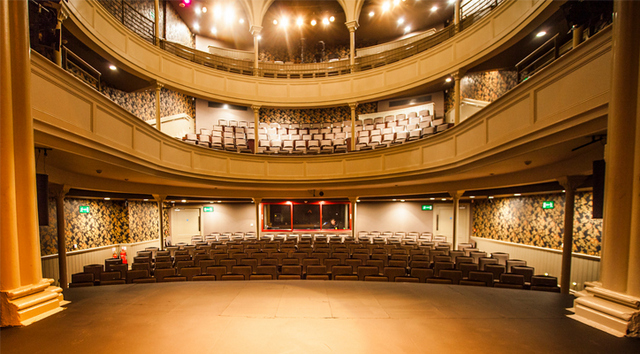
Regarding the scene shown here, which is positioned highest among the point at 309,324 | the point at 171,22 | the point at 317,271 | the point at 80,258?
the point at 171,22

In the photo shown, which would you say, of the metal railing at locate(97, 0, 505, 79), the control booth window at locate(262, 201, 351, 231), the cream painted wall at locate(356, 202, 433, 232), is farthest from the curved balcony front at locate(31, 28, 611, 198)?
the metal railing at locate(97, 0, 505, 79)

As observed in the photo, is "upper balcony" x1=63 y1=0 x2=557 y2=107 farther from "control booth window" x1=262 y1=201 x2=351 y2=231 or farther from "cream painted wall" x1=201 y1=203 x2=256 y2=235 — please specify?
"cream painted wall" x1=201 y1=203 x2=256 y2=235

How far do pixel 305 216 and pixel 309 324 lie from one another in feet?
40.8

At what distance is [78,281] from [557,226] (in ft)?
44.3

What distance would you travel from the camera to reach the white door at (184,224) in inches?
544

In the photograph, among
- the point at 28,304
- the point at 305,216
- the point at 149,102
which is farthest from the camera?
the point at 305,216

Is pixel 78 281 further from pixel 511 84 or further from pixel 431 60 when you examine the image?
pixel 511 84

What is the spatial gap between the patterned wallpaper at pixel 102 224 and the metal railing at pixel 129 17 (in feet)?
21.0

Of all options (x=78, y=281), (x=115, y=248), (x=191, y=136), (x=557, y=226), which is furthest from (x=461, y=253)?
(x=115, y=248)

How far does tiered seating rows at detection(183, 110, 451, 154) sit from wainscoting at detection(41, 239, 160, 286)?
17.2 feet

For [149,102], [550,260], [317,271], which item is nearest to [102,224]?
[149,102]

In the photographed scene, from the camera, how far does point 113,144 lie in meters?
5.12

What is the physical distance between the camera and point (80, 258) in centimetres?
908

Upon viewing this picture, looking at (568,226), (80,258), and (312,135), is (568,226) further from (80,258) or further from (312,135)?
(80,258)
